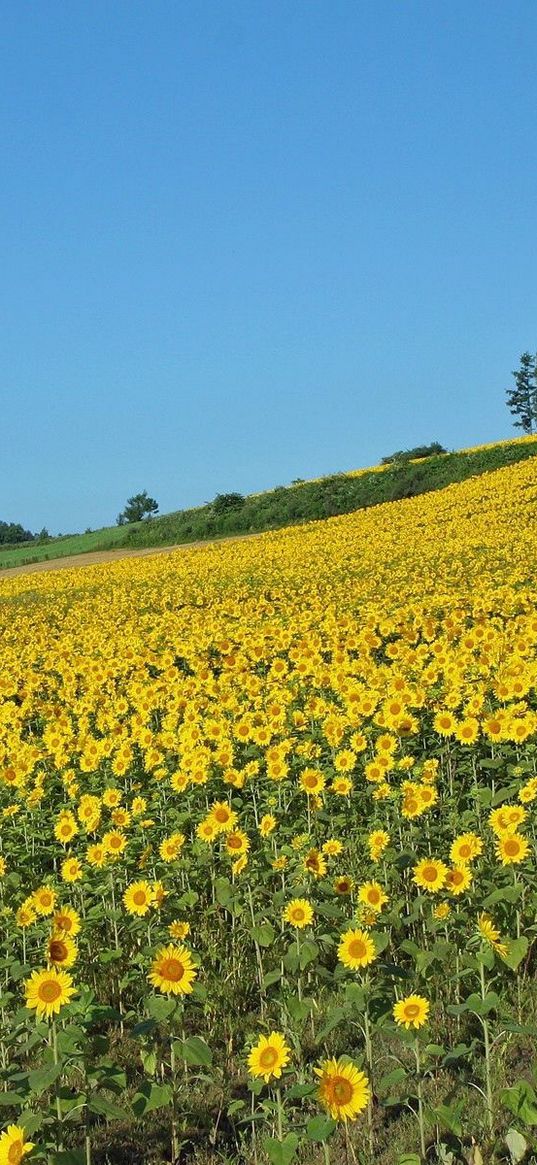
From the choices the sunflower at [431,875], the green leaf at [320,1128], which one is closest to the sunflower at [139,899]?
the sunflower at [431,875]

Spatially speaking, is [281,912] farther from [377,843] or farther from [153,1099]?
[153,1099]

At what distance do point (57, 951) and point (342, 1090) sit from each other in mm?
1154

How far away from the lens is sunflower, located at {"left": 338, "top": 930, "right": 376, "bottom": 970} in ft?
12.9

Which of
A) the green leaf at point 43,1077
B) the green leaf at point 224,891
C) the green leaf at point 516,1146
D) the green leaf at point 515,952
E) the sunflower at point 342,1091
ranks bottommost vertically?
the green leaf at point 516,1146

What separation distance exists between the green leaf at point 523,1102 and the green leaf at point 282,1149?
2.31 feet

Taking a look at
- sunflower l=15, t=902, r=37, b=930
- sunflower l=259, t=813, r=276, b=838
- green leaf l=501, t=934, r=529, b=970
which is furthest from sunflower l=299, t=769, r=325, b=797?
green leaf l=501, t=934, r=529, b=970

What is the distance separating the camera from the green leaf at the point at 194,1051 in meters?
3.59

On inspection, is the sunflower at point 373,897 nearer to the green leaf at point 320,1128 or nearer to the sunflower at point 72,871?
the green leaf at point 320,1128

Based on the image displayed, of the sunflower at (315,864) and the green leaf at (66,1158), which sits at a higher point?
the sunflower at (315,864)

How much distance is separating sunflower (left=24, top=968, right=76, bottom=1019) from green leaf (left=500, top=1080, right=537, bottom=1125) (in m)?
1.52

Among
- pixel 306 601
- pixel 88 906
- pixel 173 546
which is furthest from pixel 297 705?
pixel 173 546

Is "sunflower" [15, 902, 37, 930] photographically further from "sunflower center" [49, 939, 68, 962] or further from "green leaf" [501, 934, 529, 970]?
"green leaf" [501, 934, 529, 970]

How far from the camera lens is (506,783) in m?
7.45

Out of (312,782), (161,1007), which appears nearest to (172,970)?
(161,1007)
